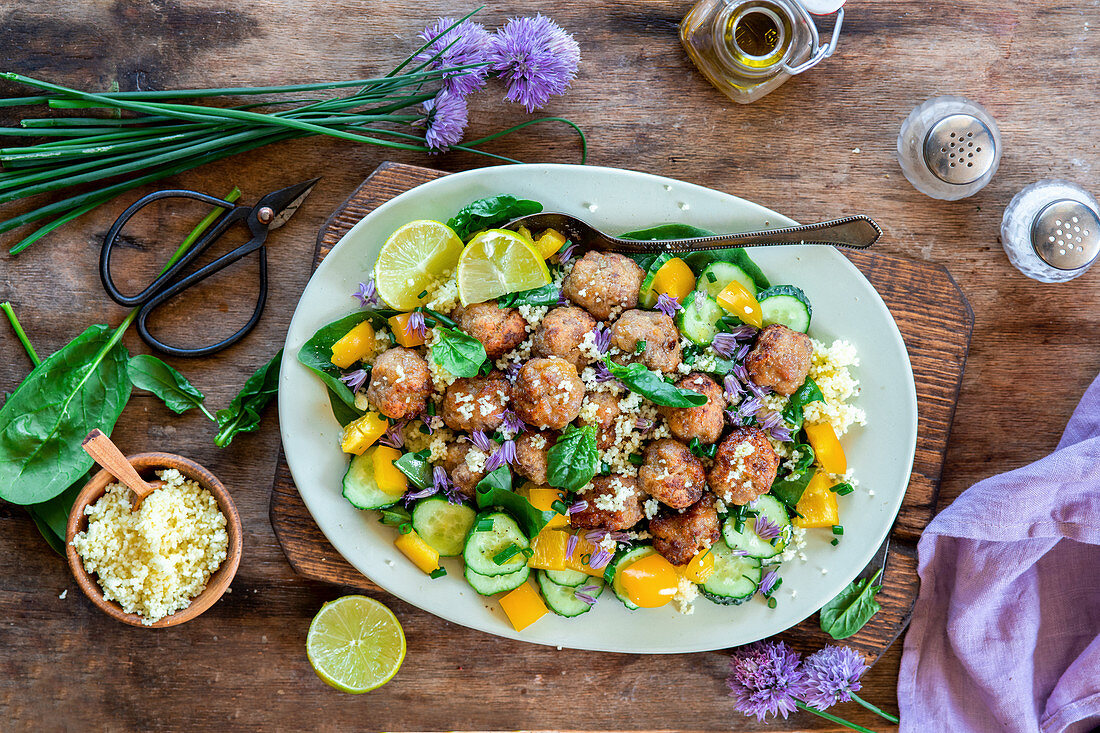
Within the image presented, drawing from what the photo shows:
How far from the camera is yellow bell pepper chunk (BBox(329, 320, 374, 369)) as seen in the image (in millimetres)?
2820

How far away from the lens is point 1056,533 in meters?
2.97

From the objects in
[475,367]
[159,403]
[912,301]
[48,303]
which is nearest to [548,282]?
[475,367]

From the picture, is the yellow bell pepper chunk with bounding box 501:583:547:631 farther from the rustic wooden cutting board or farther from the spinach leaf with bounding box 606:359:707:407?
the spinach leaf with bounding box 606:359:707:407

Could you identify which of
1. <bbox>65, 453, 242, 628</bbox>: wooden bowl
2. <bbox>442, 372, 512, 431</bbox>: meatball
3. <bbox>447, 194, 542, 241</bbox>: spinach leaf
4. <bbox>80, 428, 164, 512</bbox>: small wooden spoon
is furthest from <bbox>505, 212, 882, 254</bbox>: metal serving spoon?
<bbox>80, 428, 164, 512</bbox>: small wooden spoon

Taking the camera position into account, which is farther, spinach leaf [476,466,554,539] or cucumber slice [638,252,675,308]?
cucumber slice [638,252,675,308]

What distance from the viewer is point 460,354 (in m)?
2.64

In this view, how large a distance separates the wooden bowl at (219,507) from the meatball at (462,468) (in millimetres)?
881

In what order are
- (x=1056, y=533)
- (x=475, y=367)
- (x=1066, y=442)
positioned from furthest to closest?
(x=1066, y=442)
(x=1056, y=533)
(x=475, y=367)

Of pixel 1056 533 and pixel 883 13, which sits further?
pixel 883 13

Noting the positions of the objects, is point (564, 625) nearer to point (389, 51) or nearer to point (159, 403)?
point (159, 403)

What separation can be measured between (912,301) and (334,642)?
2800 millimetres

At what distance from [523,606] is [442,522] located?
472 mm

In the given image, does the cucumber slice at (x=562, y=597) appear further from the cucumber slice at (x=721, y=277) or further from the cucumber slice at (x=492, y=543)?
the cucumber slice at (x=721, y=277)

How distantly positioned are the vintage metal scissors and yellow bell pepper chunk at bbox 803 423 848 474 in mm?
2308
